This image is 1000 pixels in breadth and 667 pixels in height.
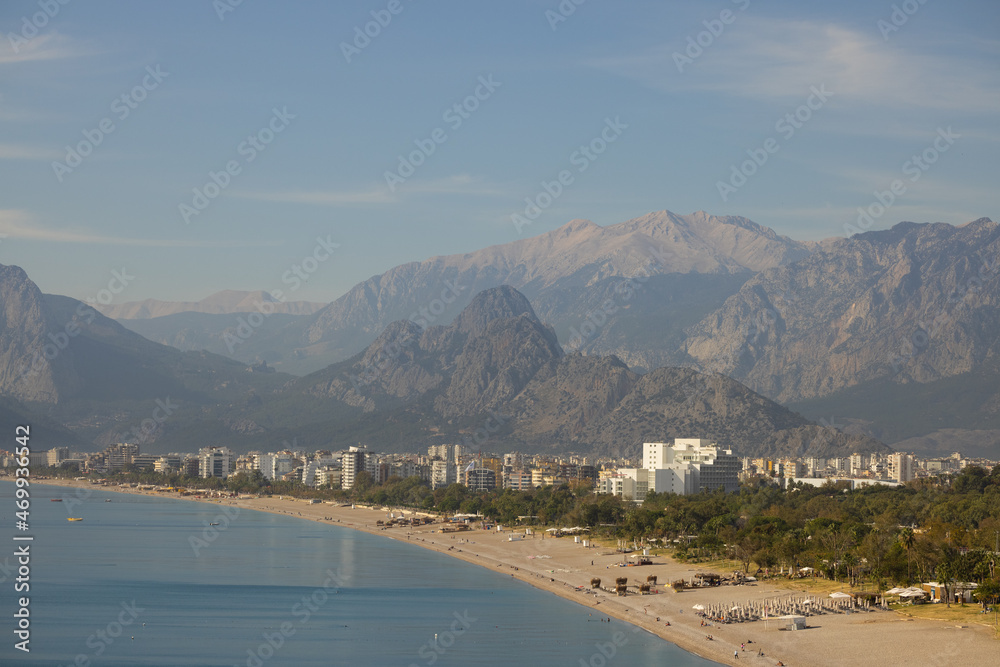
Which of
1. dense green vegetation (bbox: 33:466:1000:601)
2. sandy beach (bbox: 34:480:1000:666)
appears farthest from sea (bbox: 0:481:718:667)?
dense green vegetation (bbox: 33:466:1000:601)

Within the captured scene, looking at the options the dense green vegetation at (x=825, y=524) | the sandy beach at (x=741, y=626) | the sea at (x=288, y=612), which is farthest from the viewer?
the dense green vegetation at (x=825, y=524)

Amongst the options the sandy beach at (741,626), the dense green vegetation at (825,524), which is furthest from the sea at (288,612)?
the dense green vegetation at (825,524)

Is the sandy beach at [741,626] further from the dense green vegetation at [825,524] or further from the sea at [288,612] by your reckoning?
the dense green vegetation at [825,524]

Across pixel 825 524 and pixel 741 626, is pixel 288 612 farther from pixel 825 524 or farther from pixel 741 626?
pixel 825 524

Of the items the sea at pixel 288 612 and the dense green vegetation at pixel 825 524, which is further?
the dense green vegetation at pixel 825 524

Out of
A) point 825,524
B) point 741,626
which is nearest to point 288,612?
point 741,626

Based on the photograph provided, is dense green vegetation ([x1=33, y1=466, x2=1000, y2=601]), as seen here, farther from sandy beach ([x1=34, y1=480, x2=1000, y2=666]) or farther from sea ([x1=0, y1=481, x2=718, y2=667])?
sea ([x1=0, y1=481, x2=718, y2=667])

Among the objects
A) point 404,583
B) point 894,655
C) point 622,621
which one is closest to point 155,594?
point 404,583
